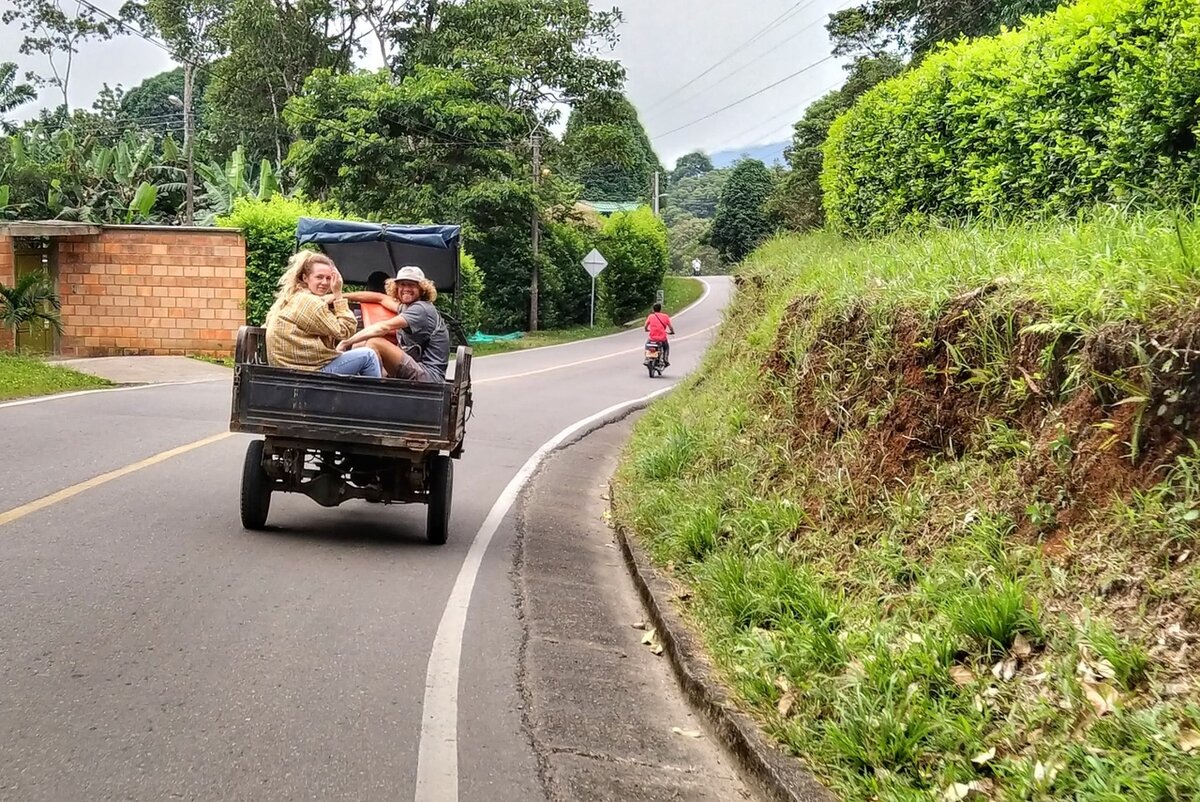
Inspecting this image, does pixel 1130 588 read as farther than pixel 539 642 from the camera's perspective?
No

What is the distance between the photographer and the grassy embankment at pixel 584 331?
31.7 metres

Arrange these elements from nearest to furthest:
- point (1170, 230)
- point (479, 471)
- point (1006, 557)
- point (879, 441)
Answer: point (1006, 557) < point (1170, 230) < point (879, 441) < point (479, 471)

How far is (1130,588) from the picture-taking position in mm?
4062

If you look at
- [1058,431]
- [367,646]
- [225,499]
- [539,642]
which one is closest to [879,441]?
[1058,431]

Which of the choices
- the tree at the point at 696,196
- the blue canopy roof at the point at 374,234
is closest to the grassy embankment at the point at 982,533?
the blue canopy roof at the point at 374,234

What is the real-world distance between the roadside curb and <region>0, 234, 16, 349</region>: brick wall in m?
18.7

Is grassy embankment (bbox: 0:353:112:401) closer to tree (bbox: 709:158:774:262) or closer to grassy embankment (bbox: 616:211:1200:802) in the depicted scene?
grassy embankment (bbox: 616:211:1200:802)

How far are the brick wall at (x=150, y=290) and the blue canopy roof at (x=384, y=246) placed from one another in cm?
1278

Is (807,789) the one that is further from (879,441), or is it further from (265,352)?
(265,352)

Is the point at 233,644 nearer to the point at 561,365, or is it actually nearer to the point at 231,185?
the point at 561,365

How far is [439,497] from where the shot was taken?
25.7 ft

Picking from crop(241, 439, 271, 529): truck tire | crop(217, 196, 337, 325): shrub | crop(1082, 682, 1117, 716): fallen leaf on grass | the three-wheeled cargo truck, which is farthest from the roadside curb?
crop(217, 196, 337, 325): shrub

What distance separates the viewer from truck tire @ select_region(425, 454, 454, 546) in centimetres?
779

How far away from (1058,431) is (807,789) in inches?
86.8
